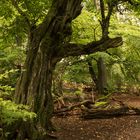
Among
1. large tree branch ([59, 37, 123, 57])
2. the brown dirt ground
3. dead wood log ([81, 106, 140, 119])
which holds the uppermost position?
large tree branch ([59, 37, 123, 57])

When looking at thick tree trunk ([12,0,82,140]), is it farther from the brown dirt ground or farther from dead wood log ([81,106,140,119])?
dead wood log ([81,106,140,119])

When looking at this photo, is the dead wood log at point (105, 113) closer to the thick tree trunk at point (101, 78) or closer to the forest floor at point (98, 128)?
the forest floor at point (98, 128)

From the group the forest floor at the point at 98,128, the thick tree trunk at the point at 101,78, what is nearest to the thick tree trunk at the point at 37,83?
the forest floor at the point at 98,128

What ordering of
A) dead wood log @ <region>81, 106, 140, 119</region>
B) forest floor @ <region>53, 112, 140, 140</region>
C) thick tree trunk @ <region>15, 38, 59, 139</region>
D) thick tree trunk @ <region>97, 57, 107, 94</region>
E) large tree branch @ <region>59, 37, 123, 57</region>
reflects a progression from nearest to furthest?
thick tree trunk @ <region>15, 38, 59, 139</region>, large tree branch @ <region>59, 37, 123, 57</region>, forest floor @ <region>53, 112, 140, 140</region>, dead wood log @ <region>81, 106, 140, 119</region>, thick tree trunk @ <region>97, 57, 107, 94</region>

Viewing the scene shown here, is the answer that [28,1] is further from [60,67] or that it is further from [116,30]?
[116,30]

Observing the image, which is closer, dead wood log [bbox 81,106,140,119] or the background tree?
the background tree

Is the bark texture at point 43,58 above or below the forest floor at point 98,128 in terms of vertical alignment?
above

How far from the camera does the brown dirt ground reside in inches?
400

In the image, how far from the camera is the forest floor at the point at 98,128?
10.2 meters

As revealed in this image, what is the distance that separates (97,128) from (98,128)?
0.11 feet

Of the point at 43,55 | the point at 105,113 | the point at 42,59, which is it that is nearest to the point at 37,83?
the point at 42,59

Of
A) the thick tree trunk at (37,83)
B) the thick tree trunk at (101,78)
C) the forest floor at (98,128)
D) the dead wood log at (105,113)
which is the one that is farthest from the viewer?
the thick tree trunk at (101,78)

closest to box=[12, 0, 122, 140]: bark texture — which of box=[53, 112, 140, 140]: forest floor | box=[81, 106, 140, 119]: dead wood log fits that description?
box=[53, 112, 140, 140]: forest floor

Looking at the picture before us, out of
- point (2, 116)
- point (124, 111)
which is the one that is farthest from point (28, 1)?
point (124, 111)
